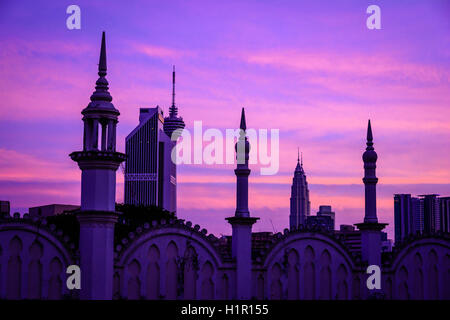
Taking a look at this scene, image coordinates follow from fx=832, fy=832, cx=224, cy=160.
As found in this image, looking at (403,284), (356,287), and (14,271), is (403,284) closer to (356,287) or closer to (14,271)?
(356,287)

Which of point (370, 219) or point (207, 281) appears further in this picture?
point (370, 219)

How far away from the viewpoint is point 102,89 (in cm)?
3597

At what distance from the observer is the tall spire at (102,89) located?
35.6 metres

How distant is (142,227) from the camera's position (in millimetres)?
37469

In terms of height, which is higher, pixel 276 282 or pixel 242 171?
pixel 242 171

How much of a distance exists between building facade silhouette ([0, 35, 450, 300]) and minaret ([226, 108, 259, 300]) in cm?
5

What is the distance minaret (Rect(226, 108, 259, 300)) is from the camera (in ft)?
127

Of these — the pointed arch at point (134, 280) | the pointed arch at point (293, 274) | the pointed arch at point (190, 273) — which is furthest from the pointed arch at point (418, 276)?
the pointed arch at point (134, 280)

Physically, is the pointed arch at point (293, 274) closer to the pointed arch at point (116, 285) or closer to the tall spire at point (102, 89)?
the pointed arch at point (116, 285)

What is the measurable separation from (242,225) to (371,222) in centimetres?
744

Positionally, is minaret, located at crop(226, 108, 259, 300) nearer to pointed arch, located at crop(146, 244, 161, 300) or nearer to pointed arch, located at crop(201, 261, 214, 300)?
pointed arch, located at crop(201, 261, 214, 300)

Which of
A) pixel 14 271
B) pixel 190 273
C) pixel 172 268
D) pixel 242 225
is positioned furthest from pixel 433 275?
pixel 14 271

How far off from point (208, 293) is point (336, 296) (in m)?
7.02

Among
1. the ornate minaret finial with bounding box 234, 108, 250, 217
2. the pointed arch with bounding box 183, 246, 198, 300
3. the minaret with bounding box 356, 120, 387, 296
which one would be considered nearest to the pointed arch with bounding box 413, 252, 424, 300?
the minaret with bounding box 356, 120, 387, 296
